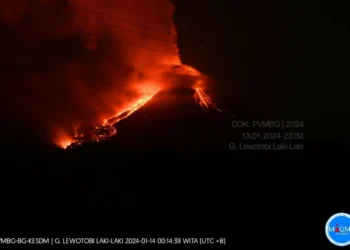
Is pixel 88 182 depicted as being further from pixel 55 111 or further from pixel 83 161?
pixel 55 111

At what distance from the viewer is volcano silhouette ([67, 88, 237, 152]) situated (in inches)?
472

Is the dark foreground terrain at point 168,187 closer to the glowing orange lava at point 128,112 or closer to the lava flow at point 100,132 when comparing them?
the lava flow at point 100,132

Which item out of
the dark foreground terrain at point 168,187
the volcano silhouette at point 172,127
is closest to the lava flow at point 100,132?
the volcano silhouette at point 172,127

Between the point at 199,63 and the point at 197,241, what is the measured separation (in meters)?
7.69

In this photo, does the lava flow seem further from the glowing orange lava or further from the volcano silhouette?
the volcano silhouette

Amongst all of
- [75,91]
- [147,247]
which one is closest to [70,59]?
[75,91]

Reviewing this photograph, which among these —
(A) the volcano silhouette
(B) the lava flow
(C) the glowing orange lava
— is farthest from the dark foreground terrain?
(C) the glowing orange lava

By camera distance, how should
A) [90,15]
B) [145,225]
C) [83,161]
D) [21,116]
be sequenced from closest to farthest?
[145,225]
[83,161]
[21,116]
[90,15]

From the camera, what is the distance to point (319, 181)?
996 centimetres

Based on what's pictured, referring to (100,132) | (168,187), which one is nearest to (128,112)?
(100,132)

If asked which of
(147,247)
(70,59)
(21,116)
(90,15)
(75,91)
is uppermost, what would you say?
(90,15)

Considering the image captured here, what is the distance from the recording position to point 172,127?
13328 millimetres

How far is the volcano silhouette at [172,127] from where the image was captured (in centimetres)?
1198

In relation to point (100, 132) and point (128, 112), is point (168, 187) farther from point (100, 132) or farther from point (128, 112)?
point (128, 112)
